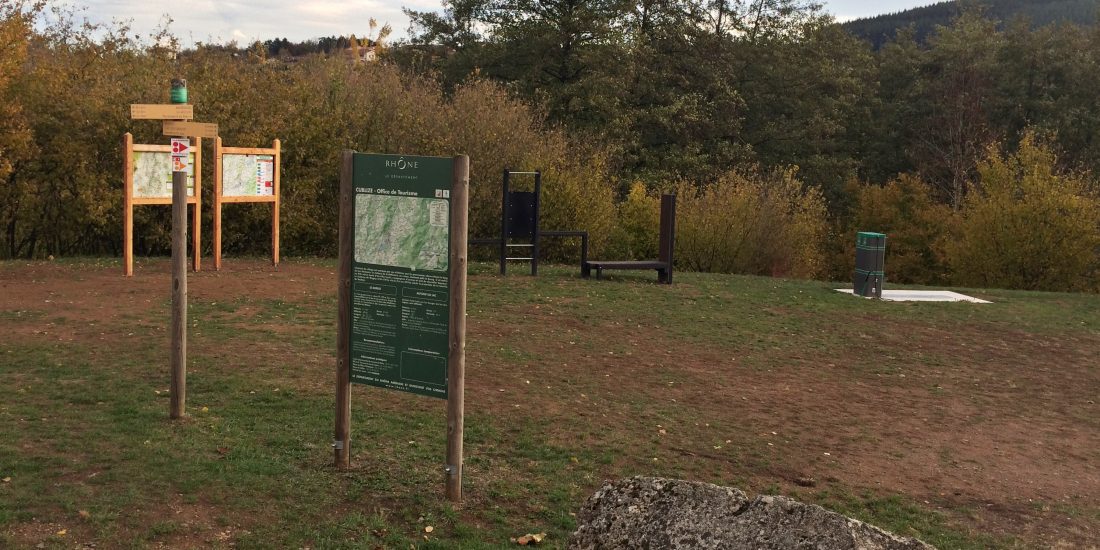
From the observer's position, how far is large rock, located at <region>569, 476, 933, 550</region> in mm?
4117

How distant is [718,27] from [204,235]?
1255 inches

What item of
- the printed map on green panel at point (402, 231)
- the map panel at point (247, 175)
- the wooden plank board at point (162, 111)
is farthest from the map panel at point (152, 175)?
the printed map on green panel at point (402, 231)

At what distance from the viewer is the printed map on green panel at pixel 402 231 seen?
255 inches

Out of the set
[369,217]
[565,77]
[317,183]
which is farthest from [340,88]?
[369,217]

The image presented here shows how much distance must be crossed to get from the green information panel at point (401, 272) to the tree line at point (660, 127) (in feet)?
50.0

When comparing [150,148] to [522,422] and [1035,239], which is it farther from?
[1035,239]

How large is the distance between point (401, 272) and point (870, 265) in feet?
41.7

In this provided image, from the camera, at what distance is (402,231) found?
6.61 meters

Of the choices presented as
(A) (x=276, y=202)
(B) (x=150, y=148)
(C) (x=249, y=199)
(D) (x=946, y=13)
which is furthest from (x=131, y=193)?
(D) (x=946, y=13)

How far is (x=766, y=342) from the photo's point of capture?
42.7ft

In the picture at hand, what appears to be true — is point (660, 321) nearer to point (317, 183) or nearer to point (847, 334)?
point (847, 334)

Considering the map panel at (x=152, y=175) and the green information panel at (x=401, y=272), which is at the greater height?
the map panel at (x=152, y=175)

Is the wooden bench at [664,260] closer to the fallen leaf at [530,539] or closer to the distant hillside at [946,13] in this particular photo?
the fallen leaf at [530,539]

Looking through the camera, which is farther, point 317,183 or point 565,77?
point 565,77
